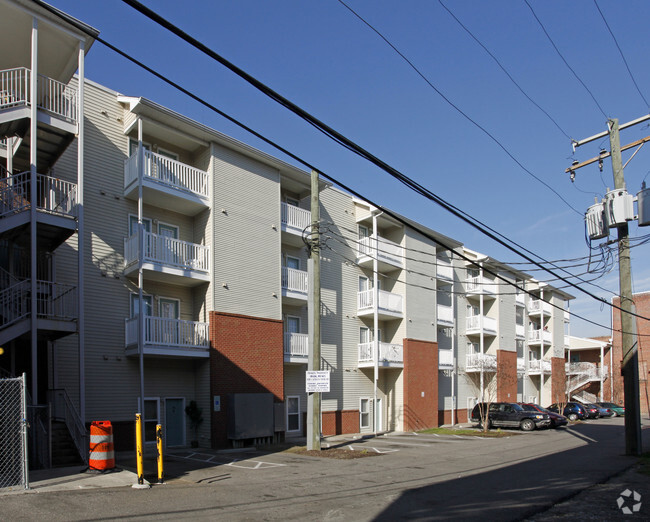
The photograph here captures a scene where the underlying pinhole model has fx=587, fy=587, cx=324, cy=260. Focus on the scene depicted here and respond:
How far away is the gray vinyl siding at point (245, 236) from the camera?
21.6 meters

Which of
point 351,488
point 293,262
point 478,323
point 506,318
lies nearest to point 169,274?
point 293,262

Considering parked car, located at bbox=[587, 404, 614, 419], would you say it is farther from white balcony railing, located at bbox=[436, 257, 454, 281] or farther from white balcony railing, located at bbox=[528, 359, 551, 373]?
white balcony railing, located at bbox=[436, 257, 454, 281]

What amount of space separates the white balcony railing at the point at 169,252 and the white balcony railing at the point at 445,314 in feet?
53.5

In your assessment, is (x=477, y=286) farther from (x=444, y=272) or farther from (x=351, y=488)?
(x=351, y=488)

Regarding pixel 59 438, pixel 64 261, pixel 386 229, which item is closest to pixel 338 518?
pixel 59 438

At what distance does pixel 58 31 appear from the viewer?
15.5m

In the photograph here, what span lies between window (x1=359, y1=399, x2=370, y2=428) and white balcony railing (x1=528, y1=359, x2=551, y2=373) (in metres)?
22.0

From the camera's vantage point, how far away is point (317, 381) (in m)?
19.0

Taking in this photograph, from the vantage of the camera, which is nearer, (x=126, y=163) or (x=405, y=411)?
(x=126, y=163)

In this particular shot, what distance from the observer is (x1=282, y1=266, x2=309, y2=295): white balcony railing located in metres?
24.4

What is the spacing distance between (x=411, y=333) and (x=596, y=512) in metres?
20.8

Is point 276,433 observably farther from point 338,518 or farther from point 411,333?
point 338,518

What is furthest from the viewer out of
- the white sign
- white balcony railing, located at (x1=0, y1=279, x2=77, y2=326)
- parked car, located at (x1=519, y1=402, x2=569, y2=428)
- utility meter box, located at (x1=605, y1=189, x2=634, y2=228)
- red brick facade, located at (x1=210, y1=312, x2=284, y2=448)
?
parked car, located at (x1=519, y1=402, x2=569, y2=428)

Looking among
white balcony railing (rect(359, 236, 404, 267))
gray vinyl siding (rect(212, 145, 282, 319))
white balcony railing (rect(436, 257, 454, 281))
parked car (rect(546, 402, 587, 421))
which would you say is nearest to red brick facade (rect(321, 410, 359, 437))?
gray vinyl siding (rect(212, 145, 282, 319))
